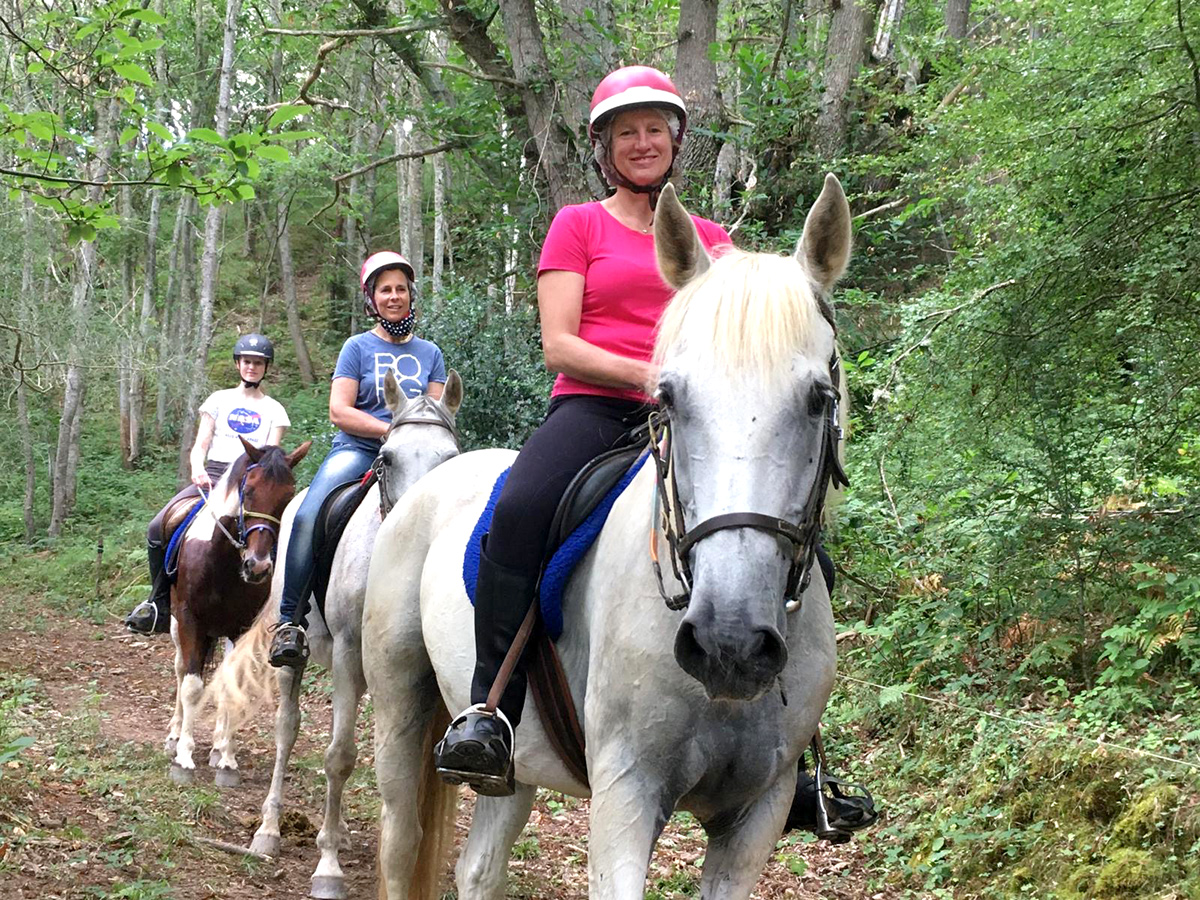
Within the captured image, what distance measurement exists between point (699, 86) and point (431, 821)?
8.38m

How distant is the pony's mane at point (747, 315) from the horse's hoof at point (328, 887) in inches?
165

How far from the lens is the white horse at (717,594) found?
245cm

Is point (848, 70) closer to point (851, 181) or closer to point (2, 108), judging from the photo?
point (851, 181)

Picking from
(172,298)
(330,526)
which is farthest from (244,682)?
(172,298)

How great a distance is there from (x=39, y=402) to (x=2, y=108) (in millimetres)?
23777

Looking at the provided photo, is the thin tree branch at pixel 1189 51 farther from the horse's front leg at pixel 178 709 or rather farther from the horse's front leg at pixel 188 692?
the horse's front leg at pixel 178 709

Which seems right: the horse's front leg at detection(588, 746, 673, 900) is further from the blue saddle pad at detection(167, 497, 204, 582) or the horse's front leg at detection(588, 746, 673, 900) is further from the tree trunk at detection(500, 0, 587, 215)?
the tree trunk at detection(500, 0, 587, 215)

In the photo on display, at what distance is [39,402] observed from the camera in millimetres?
26172

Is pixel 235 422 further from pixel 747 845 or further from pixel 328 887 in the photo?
pixel 747 845

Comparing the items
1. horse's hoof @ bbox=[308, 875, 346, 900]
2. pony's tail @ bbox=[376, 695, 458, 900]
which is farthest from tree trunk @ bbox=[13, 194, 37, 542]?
pony's tail @ bbox=[376, 695, 458, 900]

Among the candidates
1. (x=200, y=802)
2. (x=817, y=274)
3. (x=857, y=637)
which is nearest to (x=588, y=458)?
(x=817, y=274)

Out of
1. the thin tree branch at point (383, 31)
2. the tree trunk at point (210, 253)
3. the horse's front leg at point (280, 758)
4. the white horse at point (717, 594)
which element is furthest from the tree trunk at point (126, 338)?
the white horse at point (717, 594)

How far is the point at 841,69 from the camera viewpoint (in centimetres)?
1381

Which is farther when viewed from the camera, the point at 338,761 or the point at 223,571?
the point at 223,571
